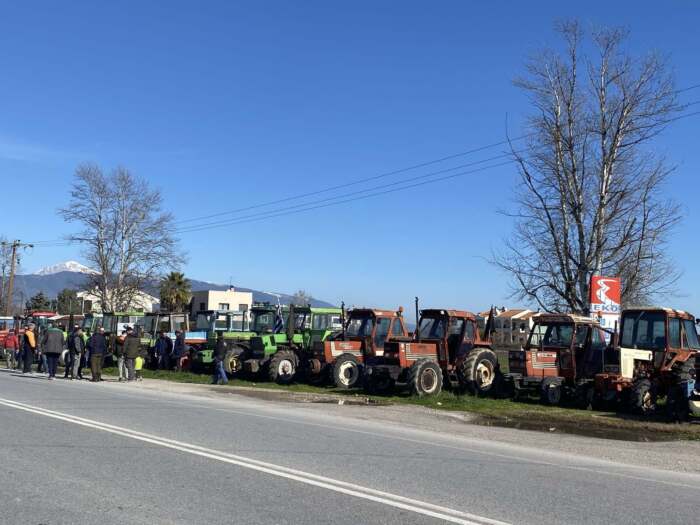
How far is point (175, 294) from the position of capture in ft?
204

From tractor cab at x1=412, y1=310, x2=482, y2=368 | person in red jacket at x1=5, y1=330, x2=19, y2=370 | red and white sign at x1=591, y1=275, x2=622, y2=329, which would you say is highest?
red and white sign at x1=591, y1=275, x2=622, y2=329

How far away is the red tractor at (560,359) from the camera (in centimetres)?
1778

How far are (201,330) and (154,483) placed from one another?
71.4 feet

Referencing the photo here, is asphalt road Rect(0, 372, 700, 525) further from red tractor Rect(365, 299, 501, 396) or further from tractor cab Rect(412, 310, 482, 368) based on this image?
tractor cab Rect(412, 310, 482, 368)

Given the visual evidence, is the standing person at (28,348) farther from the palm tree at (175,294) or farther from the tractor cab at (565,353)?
the palm tree at (175,294)

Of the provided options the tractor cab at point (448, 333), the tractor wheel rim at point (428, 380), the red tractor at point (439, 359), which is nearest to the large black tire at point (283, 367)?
the red tractor at point (439, 359)

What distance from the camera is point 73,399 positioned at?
15.6 meters

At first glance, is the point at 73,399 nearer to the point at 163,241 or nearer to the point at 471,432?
the point at 471,432

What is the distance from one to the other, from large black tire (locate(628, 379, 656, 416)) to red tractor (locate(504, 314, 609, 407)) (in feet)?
Answer: 5.85

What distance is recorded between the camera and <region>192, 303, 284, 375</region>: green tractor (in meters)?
24.5

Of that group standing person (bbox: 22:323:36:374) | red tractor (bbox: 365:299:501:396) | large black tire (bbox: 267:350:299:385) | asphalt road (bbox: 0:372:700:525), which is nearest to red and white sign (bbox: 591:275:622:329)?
red tractor (bbox: 365:299:501:396)

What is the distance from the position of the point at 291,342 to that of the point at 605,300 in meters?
10.6

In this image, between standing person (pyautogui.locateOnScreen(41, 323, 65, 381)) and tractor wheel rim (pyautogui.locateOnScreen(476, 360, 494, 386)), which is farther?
standing person (pyautogui.locateOnScreen(41, 323, 65, 381))

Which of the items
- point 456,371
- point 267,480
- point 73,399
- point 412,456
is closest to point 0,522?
point 267,480
